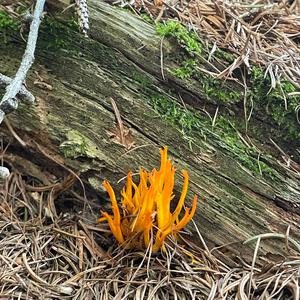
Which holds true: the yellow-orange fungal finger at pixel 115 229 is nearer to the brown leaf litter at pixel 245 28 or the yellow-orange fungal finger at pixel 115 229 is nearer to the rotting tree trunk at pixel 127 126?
the rotting tree trunk at pixel 127 126

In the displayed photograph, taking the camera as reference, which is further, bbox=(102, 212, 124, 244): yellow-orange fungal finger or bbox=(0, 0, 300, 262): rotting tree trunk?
bbox=(0, 0, 300, 262): rotting tree trunk

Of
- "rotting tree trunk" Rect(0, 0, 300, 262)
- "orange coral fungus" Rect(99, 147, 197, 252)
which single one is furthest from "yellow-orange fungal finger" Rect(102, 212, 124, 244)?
"rotting tree trunk" Rect(0, 0, 300, 262)

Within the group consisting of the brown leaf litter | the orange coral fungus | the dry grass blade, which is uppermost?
the brown leaf litter

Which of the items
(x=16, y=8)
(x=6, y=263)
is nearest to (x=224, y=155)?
(x=6, y=263)

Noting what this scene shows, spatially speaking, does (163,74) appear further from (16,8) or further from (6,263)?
(6,263)

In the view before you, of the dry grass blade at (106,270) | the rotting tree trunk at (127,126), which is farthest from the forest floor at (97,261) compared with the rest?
the rotting tree trunk at (127,126)

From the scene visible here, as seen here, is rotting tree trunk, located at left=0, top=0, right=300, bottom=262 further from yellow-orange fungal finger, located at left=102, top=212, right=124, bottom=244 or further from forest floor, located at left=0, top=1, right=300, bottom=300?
yellow-orange fungal finger, located at left=102, top=212, right=124, bottom=244
